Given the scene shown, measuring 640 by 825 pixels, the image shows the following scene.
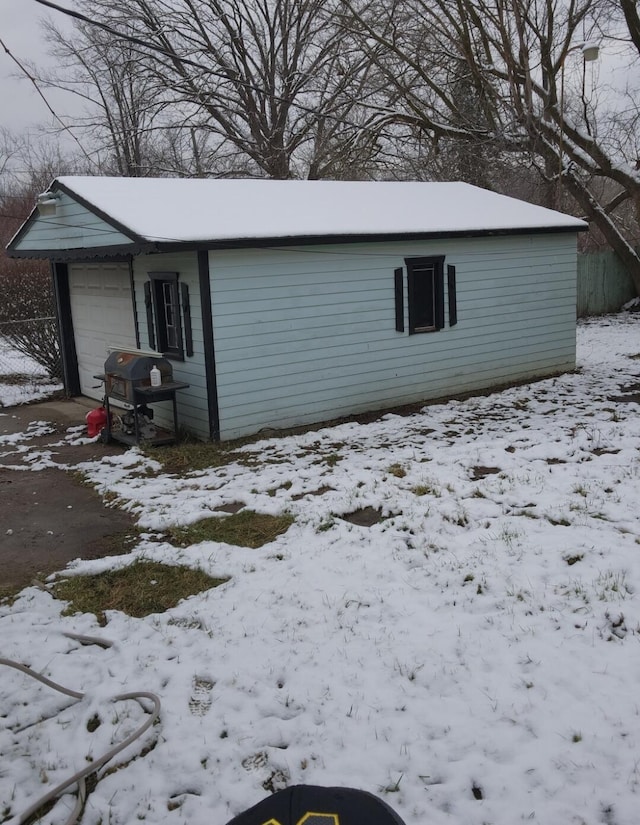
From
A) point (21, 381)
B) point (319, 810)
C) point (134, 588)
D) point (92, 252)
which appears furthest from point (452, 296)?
point (319, 810)

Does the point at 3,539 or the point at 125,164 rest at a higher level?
the point at 125,164

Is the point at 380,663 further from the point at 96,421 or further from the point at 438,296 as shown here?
the point at 438,296

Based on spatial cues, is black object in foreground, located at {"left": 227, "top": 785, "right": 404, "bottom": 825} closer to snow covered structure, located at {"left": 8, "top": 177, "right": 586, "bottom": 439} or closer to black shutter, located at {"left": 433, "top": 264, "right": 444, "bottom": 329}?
snow covered structure, located at {"left": 8, "top": 177, "right": 586, "bottom": 439}

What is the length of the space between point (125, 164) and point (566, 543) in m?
24.2

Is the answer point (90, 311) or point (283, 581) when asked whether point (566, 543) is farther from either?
point (90, 311)

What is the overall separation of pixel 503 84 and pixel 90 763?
18906mm

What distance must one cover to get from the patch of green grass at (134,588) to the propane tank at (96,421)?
4298mm

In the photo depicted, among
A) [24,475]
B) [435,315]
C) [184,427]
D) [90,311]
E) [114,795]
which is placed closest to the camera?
[114,795]

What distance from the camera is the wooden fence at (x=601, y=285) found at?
19.6 metres

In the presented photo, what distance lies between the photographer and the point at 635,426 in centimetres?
834

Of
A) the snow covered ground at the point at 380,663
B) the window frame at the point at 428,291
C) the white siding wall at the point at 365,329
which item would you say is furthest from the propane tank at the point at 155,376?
the window frame at the point at 428,291

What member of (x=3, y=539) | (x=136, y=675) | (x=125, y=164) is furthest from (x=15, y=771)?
→ (x=125, y=164)

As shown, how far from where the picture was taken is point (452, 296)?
10.9 m

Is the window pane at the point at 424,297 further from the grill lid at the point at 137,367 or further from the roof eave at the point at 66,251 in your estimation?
the roof eave at the point at 66,251
